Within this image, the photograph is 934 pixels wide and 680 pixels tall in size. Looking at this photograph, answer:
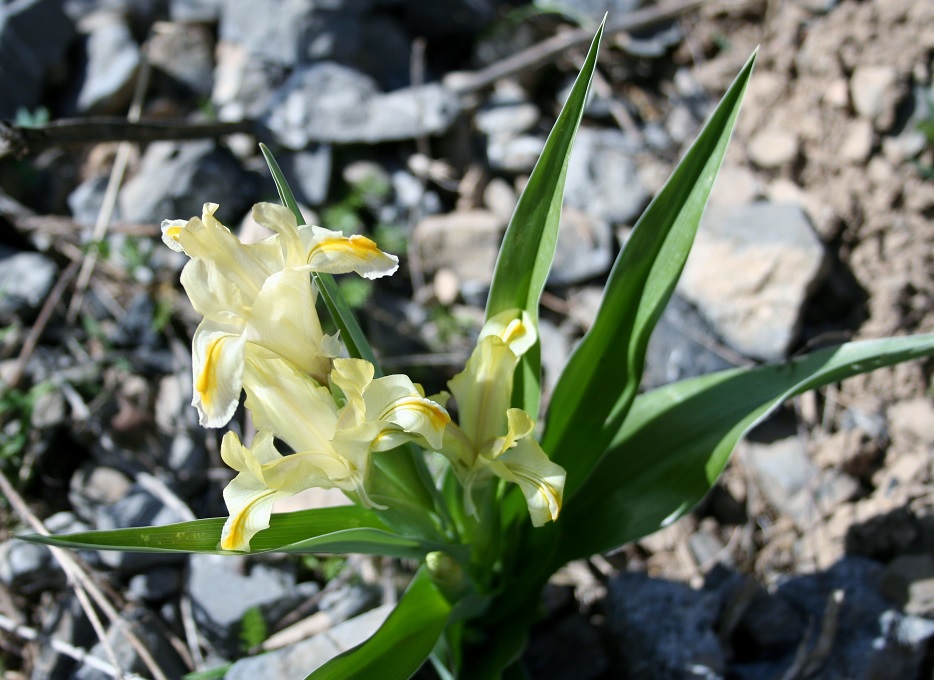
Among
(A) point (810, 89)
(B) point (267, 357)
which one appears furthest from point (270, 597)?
(A) point (810, 89)

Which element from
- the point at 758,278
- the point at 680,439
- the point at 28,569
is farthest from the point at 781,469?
the point at 28,569

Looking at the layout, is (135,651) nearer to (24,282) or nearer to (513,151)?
(24,282)

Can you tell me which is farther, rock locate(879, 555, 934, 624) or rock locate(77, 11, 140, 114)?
rock locate(77, 11, 140, 114)

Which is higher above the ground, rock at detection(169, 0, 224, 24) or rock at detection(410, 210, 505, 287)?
rock at detection(169, 0, 224, 24)

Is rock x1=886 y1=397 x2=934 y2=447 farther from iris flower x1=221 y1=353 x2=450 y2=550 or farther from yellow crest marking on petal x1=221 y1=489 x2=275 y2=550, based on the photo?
yellow crest marking on petal x1=221 y1=489 x2=275 y2=550

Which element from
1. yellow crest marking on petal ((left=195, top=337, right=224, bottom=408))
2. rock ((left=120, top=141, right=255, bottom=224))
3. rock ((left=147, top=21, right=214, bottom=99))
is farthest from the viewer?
rock ((left=147, top=21, right=214, bottom=99))

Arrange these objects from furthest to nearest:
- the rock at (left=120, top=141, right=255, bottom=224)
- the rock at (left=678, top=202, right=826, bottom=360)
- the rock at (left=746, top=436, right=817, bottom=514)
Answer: the rock at (left=120, top=141, right=255, bottom=224), the rock at (left=678, top=202, right=826, bottom=360), the rock at (left=746, top=436, right=817, bottom=514)

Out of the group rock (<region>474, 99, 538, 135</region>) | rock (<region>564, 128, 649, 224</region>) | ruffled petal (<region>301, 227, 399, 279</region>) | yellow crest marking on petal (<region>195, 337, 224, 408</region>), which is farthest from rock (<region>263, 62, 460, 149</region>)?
yellow crest marking on petal (<region>195, 337, 224, 408</region>)

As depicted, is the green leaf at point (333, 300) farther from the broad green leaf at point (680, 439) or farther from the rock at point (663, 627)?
the rock at point (663, 627)
